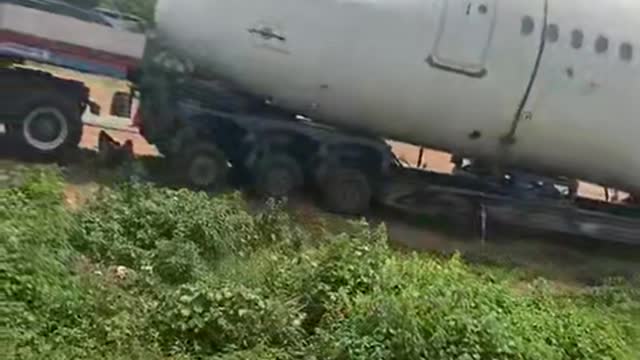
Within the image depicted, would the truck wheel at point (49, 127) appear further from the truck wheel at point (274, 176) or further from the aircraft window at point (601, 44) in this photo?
the aircraft window at point (601, 44)

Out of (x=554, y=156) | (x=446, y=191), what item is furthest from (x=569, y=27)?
(x=446, y=191)

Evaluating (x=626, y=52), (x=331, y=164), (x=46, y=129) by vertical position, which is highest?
(x=626, y=52)

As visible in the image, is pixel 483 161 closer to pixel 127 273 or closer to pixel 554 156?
pixel 554 156

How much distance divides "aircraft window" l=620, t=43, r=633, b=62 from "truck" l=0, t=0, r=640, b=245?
182 cm

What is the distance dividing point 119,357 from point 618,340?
147 inches

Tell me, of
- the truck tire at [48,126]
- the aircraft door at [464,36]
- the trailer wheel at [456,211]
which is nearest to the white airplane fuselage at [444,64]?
the aircraft door at [464,36]

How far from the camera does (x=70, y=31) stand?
12539 mm

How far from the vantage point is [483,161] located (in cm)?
1338

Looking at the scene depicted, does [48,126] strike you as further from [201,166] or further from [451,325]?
[451,325]

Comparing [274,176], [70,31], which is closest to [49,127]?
[70,31]

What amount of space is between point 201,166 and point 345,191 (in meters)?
1.85

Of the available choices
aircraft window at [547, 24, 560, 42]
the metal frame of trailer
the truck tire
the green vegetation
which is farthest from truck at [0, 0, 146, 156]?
aircraft window at [547, 24, 560, 42]

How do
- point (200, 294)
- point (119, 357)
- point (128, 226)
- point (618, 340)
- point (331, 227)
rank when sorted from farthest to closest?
point (331, 227) → point (128, 226) → point (618, 340) → point (200, 294) → point (119, 357)

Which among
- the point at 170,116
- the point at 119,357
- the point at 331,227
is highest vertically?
the point at 170,116
